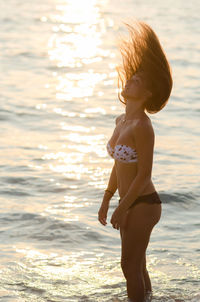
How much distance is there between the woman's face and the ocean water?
192 centimetres

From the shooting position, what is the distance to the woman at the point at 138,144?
19.3 feet

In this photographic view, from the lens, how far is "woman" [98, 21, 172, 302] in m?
5.89

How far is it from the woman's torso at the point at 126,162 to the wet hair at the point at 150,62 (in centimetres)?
22

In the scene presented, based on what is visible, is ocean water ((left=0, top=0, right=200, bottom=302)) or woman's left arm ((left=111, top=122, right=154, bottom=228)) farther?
ocean water ((left=0, top=0, right=200, bottom=302))

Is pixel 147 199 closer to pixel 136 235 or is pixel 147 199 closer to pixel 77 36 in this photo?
pixel 136 235

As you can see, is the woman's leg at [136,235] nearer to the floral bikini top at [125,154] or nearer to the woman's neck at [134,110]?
the floral bikini top at [125,154]

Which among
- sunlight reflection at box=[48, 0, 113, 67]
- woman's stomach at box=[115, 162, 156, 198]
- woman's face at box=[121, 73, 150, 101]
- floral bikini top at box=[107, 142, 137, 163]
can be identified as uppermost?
woman's face at box=[121, 73, 150, 101]

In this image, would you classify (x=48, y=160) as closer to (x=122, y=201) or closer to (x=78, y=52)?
(x=122, y=201)

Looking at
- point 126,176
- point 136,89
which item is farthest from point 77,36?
point 126,176

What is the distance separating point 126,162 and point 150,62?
2.62 feet

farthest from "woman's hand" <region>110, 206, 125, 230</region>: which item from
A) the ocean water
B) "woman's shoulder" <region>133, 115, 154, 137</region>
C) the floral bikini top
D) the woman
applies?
the ocean water

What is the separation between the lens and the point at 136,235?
236 inches

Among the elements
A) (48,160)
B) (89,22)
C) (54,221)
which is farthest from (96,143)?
(89,22)

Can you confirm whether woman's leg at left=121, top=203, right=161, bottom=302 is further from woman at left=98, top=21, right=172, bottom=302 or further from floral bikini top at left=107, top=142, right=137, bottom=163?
floral bikini top at left=107, top=142, right=137, bottom=163
